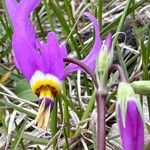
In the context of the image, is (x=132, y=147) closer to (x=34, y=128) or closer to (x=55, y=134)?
(x=55, y=134)

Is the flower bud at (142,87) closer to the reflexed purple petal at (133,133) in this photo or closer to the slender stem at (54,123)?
the reflexed purple petal at (133,133)

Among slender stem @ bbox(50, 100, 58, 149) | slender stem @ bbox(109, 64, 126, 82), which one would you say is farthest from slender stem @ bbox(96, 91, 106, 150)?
slender stem @ bbox(50, 100, 58, 149)

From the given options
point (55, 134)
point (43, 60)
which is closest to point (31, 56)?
point (43, 60)

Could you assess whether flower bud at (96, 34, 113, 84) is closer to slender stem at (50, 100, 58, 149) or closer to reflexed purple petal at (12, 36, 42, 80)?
reflexed purple petal at (12, 36, 42, 80)

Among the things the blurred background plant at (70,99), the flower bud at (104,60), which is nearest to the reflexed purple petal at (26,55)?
the flower bud at (104,60)

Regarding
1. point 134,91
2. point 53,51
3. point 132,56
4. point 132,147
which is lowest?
point 132,147

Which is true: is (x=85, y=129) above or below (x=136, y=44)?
below

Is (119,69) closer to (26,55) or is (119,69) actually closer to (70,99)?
(26,55)
